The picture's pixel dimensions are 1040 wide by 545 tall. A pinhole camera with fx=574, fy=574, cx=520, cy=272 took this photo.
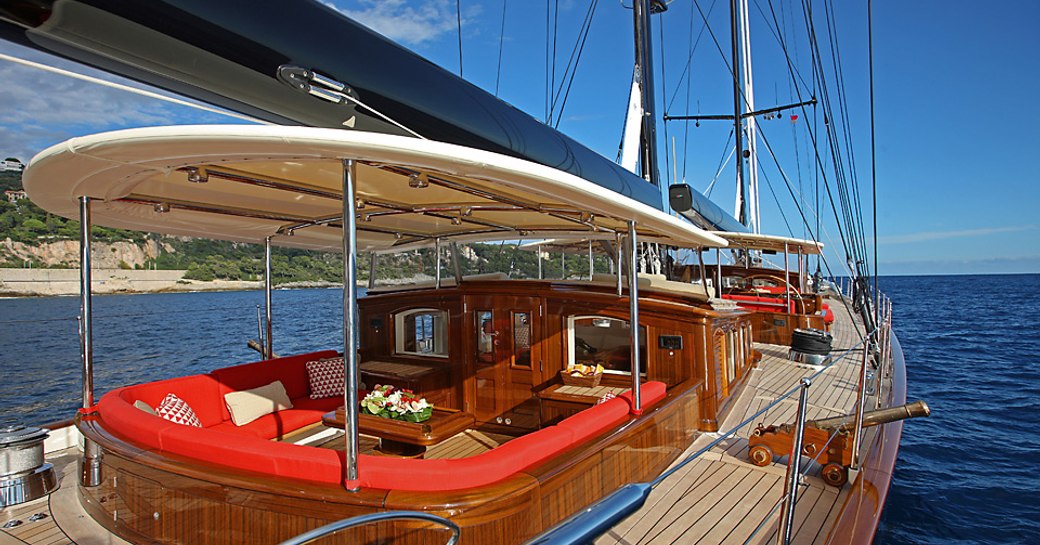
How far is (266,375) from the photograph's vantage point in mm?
5672

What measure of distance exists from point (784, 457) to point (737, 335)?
2311 millimetres

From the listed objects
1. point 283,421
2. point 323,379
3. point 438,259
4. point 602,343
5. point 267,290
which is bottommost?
point 283,421

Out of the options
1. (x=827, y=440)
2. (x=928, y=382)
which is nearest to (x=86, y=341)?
(x=827, y=440)

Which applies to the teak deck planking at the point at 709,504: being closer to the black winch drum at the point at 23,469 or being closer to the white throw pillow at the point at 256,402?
the black winch drum at the point at 23,469

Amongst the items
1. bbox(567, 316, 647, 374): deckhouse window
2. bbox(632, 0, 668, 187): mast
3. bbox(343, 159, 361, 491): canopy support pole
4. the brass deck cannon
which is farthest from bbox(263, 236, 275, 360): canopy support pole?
bbox(632, 0, 668, 187): mast

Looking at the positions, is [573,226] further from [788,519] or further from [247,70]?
[247,70]

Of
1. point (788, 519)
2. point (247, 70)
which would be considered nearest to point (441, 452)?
point (788, 519)

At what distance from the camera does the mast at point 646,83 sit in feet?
26.7

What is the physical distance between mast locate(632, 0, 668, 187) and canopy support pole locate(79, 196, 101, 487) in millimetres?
6340

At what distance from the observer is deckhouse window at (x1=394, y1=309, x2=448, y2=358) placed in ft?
20.1

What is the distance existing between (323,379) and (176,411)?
1.71 m

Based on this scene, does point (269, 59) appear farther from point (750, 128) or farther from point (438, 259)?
point (750, 128)

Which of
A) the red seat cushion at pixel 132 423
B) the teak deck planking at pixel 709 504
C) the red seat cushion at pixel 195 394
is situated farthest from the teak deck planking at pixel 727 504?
the red seat cushion at pixel 195 394

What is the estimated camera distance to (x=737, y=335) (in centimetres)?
675
